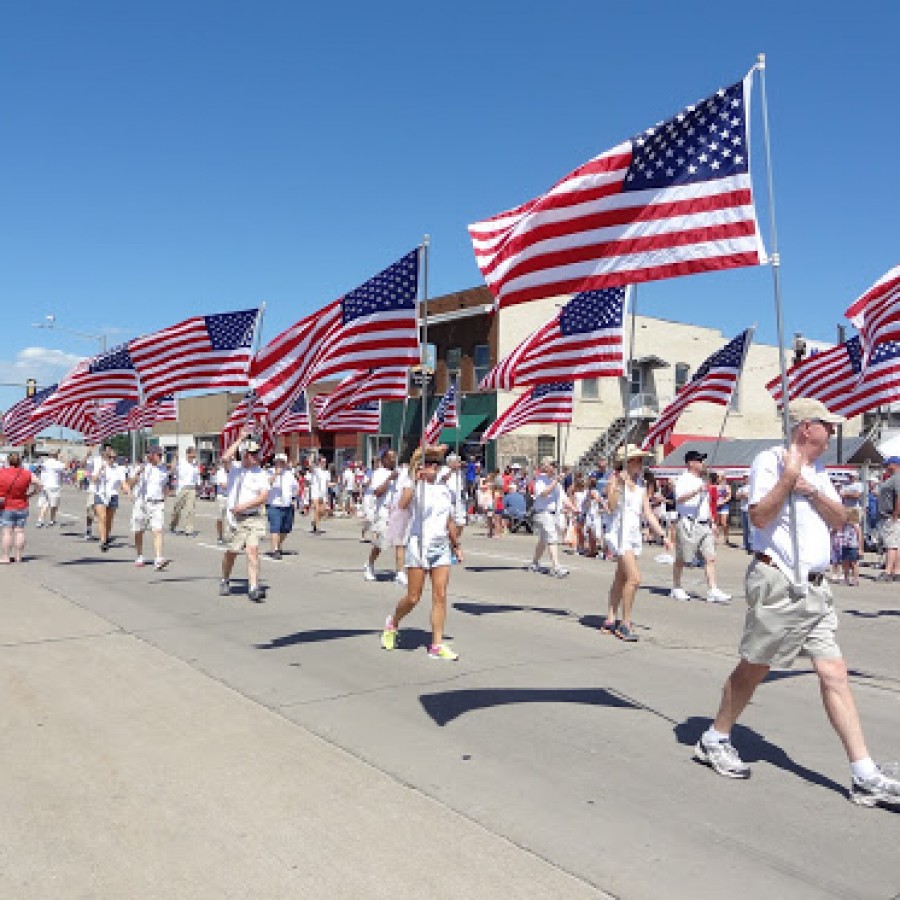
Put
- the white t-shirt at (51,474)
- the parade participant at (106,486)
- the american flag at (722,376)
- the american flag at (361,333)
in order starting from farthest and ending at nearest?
the white t-shirt at (51,474), the american flag at (722,376), the parade participant at (106,486), the american flag at (361,333)

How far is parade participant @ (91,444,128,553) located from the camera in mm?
15445

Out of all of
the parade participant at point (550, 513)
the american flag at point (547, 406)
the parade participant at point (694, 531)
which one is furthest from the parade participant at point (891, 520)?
the american flag at point (547, 406)

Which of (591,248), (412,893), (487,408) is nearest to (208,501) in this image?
(487,408)

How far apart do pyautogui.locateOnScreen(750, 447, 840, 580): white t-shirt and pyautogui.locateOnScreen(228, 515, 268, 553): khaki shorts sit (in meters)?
6.84

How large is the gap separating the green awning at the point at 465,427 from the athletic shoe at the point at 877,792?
30316mm

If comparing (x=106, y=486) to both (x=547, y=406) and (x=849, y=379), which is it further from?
(x=849, y=379)

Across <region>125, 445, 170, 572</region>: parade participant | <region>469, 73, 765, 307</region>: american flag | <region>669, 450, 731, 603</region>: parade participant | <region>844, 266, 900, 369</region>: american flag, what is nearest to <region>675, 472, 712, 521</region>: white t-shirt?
<region>669, 450, 731, 603</region>: parade participant

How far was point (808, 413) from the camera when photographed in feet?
14.9

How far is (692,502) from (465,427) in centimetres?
2422

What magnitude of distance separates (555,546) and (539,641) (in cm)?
544

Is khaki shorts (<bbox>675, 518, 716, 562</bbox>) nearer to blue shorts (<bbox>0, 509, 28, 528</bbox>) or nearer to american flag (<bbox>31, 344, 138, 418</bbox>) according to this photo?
blue shorts (<bbox>0, 509, 28, 528</bbox>)

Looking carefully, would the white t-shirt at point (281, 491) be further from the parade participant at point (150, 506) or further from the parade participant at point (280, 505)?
the parade participant at point (150, 506)

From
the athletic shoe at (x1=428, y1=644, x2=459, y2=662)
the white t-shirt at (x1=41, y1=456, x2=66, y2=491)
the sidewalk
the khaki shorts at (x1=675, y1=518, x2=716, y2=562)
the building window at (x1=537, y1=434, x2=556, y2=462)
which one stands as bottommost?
the sidewalk

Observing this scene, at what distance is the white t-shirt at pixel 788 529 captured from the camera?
4531mm
